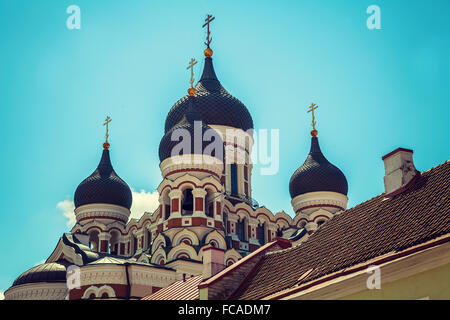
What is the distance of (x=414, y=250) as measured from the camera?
868 centimetres

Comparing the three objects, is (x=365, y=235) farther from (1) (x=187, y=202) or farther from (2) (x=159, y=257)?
(1) (x=187, y=202)

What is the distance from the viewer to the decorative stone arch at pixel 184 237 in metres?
26.5

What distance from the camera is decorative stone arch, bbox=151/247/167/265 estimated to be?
85.7 feet

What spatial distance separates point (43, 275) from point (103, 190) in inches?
260

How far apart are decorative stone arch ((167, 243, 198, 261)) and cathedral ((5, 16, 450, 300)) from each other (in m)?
0.04

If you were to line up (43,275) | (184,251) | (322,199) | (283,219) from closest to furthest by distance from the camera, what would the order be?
1. (184,251)
2. (43,275)
3. (322,199)
4. (283,219)

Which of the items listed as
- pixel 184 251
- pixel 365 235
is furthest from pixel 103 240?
pixel 365 235

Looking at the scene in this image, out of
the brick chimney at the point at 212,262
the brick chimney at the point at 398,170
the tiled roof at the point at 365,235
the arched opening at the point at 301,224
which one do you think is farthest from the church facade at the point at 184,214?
the brick chimney at the point at 398,170

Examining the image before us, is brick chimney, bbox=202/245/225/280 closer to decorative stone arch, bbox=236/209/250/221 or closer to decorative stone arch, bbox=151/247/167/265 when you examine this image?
decorative stone arch, bbox=151/247/167/265

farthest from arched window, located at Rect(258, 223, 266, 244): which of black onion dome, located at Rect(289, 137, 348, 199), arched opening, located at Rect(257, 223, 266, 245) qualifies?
black onion dome, located at Rect(289, 137, 348, 199)

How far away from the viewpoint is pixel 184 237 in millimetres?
26641

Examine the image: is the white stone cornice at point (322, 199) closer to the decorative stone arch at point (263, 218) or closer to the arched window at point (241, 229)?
the decorative stone arch at point (263, 218)

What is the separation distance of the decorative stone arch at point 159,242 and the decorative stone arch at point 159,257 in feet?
0.66
